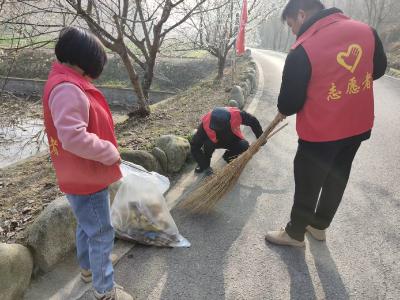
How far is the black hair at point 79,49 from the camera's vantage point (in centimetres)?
178

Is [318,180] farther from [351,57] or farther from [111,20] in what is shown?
[111,20]

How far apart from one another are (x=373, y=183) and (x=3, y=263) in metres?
3.71

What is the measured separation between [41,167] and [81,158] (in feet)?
11.3

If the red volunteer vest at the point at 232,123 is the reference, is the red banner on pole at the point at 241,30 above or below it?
above

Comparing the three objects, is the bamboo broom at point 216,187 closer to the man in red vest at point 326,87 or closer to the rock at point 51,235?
the man in red vest at point 326,87

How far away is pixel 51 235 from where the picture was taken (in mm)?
2457

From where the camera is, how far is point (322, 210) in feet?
9.50

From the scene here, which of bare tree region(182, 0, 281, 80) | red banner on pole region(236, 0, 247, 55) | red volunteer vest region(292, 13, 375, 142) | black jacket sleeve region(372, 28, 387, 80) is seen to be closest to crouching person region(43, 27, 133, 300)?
red volunteer vest region(292, 13, 375, 142)

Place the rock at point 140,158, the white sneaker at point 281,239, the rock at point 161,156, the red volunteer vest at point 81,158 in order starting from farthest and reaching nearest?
the rock at point 161,156
the rock at point 140,158
the white sneaker at point 281,239
the red volunteer vest at point 81,158

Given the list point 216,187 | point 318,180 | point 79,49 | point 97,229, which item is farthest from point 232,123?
point 79,49

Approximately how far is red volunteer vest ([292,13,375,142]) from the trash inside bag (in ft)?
4.13

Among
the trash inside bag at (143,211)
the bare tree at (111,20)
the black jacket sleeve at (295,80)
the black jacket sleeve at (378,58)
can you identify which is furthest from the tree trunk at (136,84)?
the black jacket sleeve at (378,58)

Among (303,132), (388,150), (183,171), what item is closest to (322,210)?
(303,132)

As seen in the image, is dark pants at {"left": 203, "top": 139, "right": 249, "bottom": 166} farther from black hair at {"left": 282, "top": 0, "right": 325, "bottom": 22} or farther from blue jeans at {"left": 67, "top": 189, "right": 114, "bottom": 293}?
blue jeans at {"left": 67, "top": 189, "right": 114, "bottom": 293}
